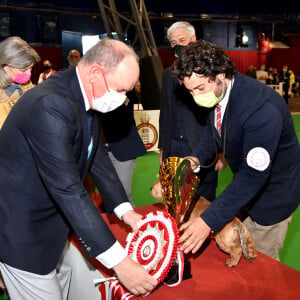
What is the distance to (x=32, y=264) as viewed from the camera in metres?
1.36

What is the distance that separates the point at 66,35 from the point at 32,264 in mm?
11224

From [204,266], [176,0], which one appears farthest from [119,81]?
[176,0]

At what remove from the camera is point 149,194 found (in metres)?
4.30

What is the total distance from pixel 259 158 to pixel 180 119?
4.43ft

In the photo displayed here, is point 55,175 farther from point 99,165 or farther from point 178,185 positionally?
point 178,185

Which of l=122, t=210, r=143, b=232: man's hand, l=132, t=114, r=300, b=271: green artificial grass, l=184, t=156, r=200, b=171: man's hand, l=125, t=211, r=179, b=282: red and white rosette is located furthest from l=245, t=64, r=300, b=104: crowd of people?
l=125, t=211, r=179, b=282: red and white rosette

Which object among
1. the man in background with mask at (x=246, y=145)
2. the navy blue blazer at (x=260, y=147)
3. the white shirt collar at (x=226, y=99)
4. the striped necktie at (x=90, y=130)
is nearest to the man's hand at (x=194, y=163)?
the man in background with mask at (x=246, y=145)

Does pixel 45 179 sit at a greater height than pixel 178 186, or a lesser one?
greater

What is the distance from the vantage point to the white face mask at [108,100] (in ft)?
4.35

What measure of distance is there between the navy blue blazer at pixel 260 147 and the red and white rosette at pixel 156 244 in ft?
0.66

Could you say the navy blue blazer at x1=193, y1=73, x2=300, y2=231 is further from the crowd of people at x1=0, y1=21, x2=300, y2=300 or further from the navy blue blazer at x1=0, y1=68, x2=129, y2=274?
the navy blue blazer at x1=0, y1=68, x2=129, y2=274

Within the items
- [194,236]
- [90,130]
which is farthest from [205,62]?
[194,236]

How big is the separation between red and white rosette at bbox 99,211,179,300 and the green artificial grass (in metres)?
1.68

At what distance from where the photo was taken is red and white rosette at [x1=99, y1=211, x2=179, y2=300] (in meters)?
Answer: 1.36
